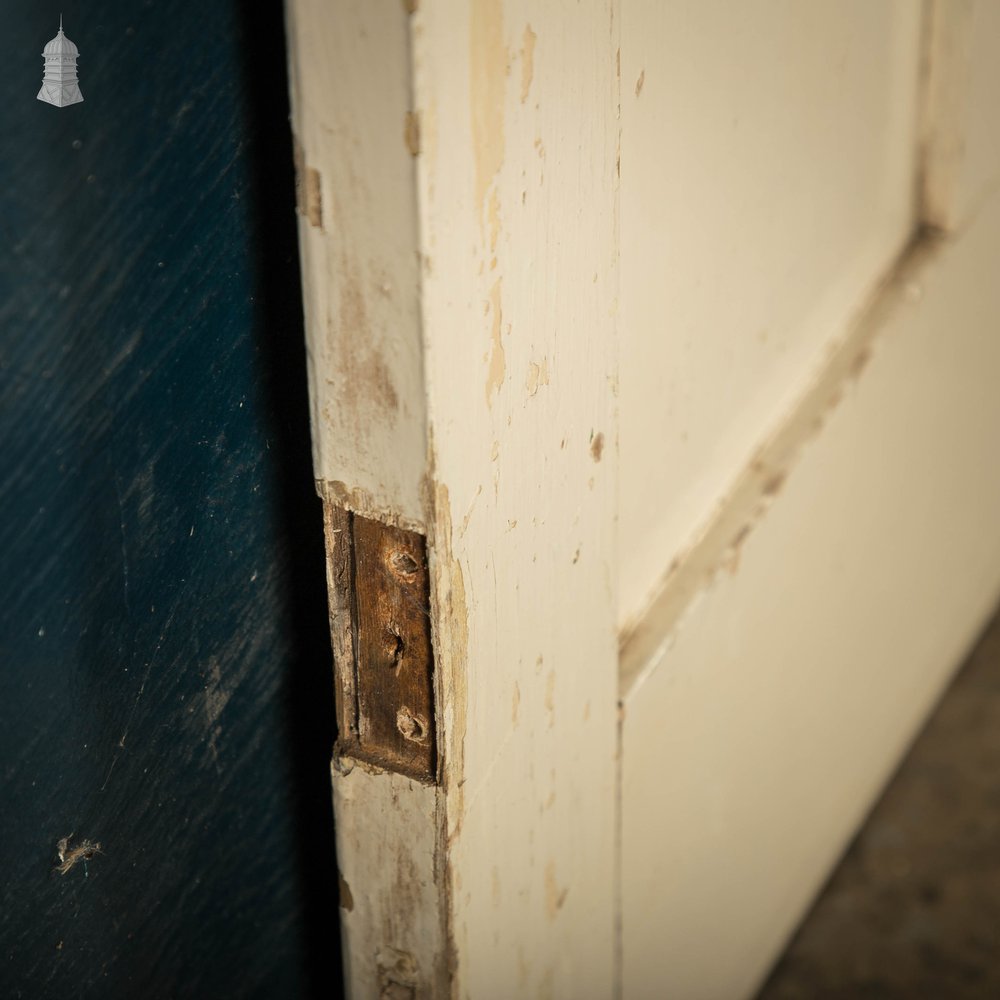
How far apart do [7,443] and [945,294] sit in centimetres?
104

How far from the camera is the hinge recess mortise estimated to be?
0.69 meters

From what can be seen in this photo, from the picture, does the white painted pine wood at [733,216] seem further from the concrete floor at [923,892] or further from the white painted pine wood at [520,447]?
the concrete floor at [923,892]

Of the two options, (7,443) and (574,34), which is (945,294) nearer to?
(574,34)

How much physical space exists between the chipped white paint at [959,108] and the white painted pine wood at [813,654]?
49 millimetres

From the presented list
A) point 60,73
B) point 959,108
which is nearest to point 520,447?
point 60,73

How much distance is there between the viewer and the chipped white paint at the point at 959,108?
4.26 feet

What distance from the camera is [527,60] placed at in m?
0.64

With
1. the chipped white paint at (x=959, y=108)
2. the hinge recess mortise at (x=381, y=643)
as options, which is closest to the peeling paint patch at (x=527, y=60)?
the hinge recess mortise at (x=381, y=643)

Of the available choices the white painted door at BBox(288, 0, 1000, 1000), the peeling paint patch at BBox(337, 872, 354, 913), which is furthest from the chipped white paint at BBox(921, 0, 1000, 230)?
the peeling paint patch at BBox(337, 872, 354, 913)

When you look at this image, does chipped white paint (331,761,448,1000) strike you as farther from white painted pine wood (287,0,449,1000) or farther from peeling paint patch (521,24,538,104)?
peeling paint patch (521,24,538,104)

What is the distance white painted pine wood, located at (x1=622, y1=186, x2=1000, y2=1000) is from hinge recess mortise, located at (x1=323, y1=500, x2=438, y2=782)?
25 cm

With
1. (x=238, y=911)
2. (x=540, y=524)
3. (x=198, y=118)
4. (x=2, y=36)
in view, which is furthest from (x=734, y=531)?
(x=2, y=36)

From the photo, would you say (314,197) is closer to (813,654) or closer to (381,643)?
(381,643)

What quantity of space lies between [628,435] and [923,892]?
0.95 meters
